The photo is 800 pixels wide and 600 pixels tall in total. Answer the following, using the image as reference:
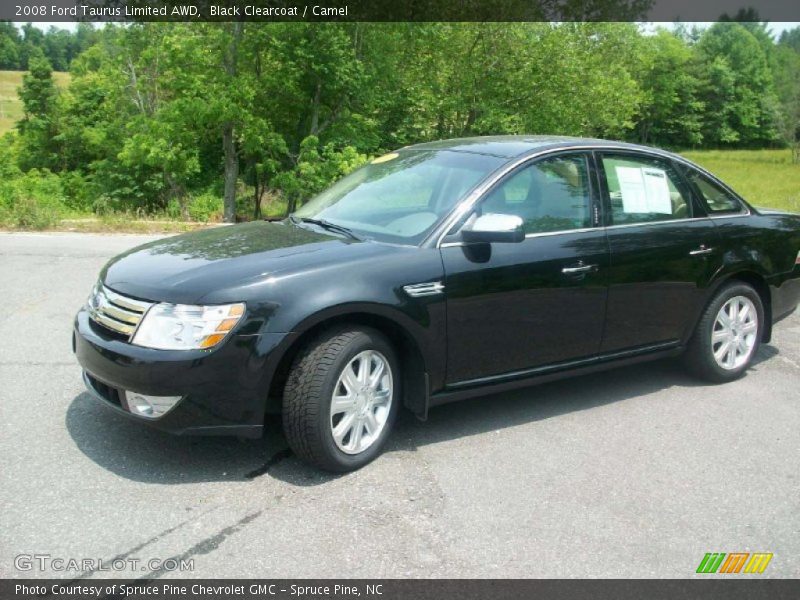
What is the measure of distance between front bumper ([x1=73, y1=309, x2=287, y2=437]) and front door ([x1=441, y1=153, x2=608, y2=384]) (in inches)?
42.9

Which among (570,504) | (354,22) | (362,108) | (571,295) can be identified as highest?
(354,22)

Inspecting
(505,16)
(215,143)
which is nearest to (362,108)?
(215,143)

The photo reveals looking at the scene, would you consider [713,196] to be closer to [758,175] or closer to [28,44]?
[758,175]

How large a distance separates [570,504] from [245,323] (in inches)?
70.1

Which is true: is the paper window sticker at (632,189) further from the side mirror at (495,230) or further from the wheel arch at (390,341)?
the wheel arch at (390,341)

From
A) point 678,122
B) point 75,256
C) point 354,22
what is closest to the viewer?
point 75,256

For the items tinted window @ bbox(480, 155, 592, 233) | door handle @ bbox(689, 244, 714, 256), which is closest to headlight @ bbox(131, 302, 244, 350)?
tinted window @ bbox(480, 155, 592, 233)

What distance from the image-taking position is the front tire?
Answer: 371cm

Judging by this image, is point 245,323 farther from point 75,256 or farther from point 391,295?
point 75,256

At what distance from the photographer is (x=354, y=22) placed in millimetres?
25688

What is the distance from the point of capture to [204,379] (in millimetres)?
3551

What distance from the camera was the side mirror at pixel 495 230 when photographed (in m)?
4.12
